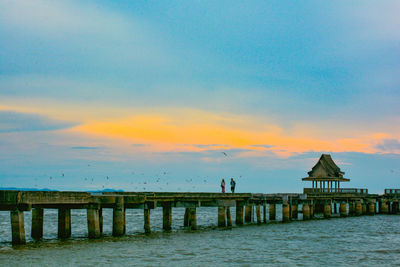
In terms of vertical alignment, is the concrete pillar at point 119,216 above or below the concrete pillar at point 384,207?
above

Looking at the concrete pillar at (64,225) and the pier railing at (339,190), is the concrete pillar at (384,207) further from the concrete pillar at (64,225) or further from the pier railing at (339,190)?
the concrete pillar at (64,225)

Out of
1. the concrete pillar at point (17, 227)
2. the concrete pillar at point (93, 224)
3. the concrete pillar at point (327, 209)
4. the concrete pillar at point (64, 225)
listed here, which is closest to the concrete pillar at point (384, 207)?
the concrete pillar at point (327, 209)

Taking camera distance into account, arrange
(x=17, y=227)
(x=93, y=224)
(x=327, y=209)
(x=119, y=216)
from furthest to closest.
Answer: (x=327, y=209) < (x=119, y=216) < (x=93, y=224) < (x=17, y=227)

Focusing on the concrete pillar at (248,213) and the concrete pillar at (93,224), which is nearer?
the concrete pillar at (93,224)

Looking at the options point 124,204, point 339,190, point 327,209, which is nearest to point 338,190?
point 339,190

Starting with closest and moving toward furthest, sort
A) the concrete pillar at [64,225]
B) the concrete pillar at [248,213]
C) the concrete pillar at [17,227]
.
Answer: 1. the concrete pillar at [17,227]
2. the concrete pillar at [64,225]
3. the concrete pillar at [248,213]

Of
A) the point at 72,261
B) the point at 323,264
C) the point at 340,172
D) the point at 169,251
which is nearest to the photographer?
the point at 72,261

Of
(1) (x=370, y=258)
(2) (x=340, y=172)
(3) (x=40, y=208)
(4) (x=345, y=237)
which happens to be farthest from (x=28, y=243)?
(2) (x=340, y=172)

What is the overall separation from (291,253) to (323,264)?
12.8 ft

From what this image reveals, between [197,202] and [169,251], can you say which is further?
[197,202]

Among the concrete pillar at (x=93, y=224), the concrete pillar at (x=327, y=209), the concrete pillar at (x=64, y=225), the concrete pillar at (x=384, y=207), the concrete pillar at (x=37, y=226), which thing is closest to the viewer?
the concrete pillar at (x=93, y=224)

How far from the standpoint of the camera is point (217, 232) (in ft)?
127

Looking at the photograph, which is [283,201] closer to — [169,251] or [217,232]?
[217,232]

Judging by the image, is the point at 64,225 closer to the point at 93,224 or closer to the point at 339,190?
the point at 93,224
